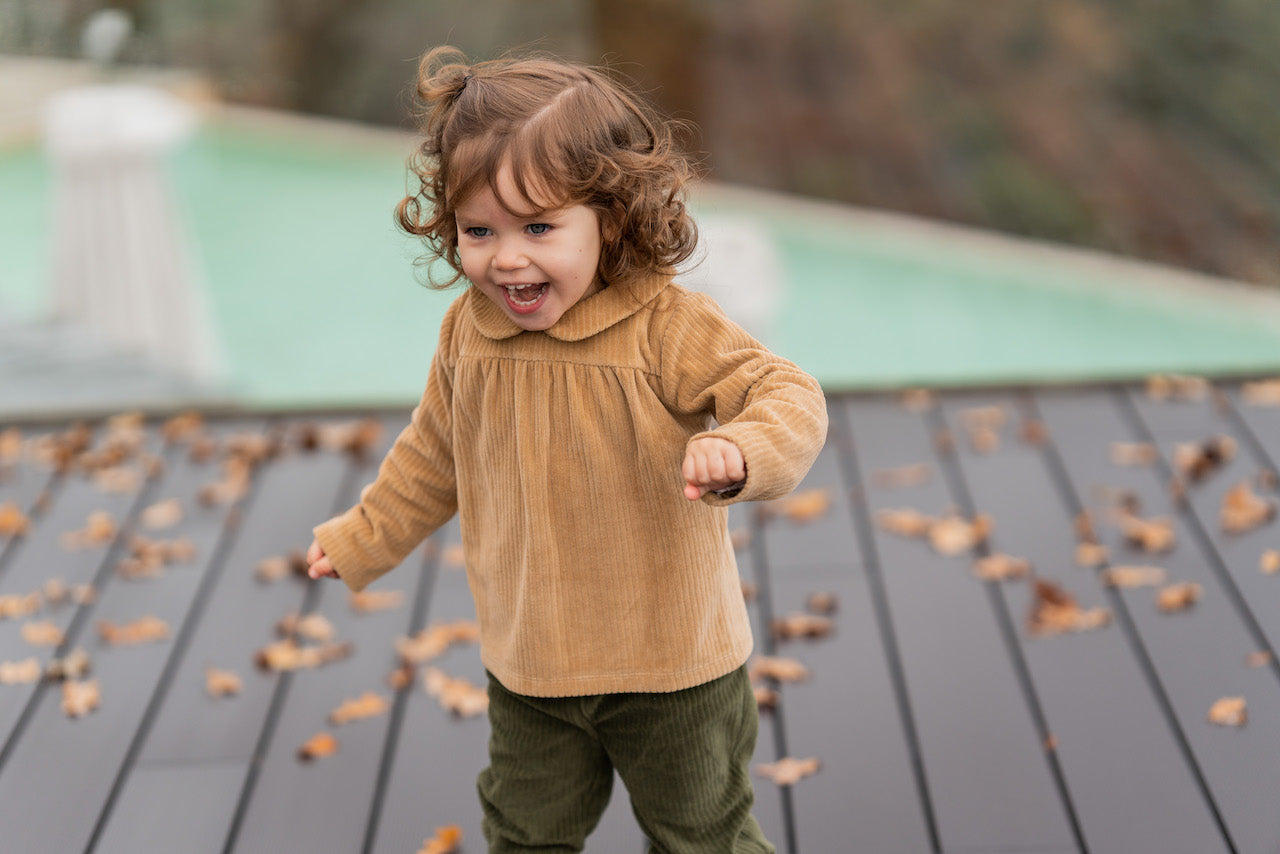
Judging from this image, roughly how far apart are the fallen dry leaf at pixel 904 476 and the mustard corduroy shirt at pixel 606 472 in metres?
1.58

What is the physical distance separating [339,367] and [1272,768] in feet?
8.23

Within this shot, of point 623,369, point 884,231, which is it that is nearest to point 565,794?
point 623,369

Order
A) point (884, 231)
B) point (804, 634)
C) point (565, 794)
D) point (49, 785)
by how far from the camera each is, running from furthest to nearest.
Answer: point (884, 231)
point (804, 634)
point (49, 785)
point (565, 794)

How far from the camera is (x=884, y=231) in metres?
4.05

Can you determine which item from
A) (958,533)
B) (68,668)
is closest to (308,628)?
(68,668)

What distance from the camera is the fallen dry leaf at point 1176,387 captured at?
145 inches

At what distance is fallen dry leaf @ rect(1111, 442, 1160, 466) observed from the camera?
3.35 metres

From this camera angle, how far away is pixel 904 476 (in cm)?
334

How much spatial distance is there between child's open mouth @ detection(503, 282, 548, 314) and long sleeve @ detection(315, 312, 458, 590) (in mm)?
322

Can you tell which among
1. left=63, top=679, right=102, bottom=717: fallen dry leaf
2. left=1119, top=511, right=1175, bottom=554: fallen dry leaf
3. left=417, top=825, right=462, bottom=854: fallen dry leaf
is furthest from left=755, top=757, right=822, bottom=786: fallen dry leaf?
left=63, top=679, right=102, bottom=717: fallen dry leaf

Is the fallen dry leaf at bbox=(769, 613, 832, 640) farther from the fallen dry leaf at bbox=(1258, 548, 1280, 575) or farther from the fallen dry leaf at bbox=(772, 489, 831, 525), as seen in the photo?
the fallen dry leaf at bbox=(1258, 548, 1280, 575)

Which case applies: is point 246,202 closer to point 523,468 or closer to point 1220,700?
point 523,468

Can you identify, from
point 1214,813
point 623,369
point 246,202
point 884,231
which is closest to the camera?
point 623,369

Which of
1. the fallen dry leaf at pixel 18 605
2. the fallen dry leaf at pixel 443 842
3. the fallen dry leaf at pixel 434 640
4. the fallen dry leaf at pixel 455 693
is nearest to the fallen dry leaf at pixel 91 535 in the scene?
the fallen dry leaf at pixel 18 605
